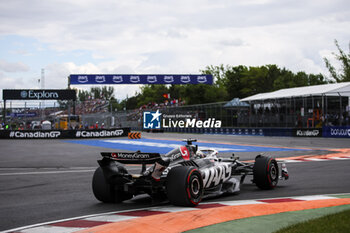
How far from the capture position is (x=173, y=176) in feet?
24.6

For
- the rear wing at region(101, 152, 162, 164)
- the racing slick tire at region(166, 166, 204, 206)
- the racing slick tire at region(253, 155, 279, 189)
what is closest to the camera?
the racing slick tire at region(166, 166, 204, 206)

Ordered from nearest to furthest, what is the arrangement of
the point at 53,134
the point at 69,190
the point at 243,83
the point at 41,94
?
the point at 69,190 → the point at 53,134 → the point at 41,94 → the point at 243,83

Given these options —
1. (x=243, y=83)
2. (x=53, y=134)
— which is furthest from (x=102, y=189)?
(x=243, y=83)

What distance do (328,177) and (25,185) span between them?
7684 millimetres

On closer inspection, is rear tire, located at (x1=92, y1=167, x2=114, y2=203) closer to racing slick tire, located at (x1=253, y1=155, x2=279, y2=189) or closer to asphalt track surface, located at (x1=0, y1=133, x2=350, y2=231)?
asphalt track surface, located at (x1=0, y1=133, x2=350, y2=231)

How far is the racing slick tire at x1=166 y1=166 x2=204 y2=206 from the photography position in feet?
24.3

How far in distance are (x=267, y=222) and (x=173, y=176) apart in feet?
5.80

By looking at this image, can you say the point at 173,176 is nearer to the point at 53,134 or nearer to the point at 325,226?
the point at 325,226

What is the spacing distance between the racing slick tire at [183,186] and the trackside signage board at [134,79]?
4249 cm

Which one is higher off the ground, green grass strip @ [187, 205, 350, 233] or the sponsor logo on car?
the sponsor logo on car

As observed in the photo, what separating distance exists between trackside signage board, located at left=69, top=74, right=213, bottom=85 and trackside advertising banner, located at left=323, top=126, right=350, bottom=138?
2027 cm

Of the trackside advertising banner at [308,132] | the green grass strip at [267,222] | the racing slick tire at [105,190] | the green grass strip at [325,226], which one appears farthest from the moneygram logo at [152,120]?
the green grass strip at [325,226]

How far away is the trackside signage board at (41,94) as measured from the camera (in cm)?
4322

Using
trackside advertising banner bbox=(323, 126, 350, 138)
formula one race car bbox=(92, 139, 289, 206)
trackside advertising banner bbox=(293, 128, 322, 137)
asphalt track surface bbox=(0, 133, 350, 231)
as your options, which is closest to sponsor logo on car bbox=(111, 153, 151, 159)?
formula one race car bbox=(92, 139, 289, 206)
